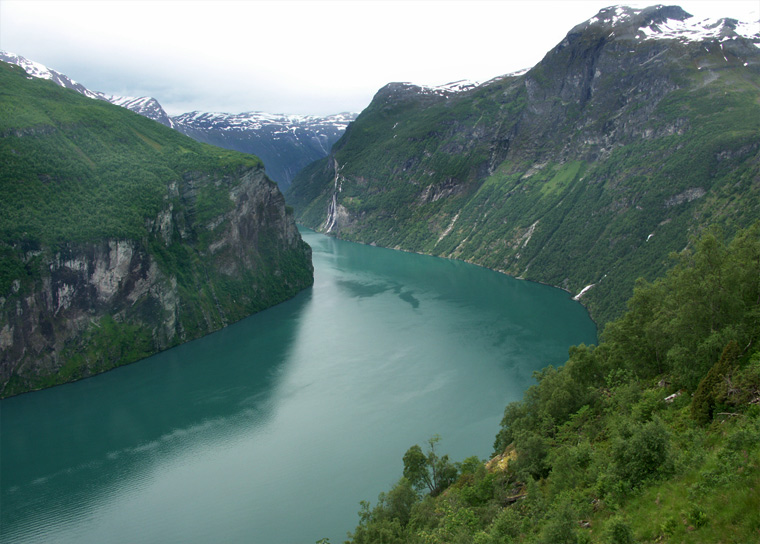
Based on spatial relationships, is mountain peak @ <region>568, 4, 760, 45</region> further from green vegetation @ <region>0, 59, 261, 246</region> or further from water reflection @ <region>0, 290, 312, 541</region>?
water reflection @ <region>0, 290, 312, 541</region>

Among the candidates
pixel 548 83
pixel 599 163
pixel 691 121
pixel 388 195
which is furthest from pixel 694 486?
pixel 388 195

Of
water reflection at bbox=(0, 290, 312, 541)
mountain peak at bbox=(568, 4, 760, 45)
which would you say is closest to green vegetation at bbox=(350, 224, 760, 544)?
water reflection at bbox=(0, 290, 312, 541)

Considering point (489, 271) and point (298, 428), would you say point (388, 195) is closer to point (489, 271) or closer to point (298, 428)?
point (489, 271)

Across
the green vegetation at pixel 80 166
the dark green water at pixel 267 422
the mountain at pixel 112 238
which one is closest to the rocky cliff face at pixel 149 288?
the mountain at pixel 112 238

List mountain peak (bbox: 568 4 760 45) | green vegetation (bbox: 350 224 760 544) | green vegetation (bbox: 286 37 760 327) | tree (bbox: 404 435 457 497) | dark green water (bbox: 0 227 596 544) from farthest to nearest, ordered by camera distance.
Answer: mountain peak (bbox: 568 4 760 45)
green vegetation (bbox: 286 37 760 327)
dark green water (bbox: 0 227 596 544)
tree (bbox: 404 435 457 497)
green vegetation (bbox: 350 224 760 544)

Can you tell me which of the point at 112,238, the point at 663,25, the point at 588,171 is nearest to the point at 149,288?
the point at 112,238

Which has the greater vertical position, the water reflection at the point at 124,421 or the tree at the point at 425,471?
the tree at the point at 425,471

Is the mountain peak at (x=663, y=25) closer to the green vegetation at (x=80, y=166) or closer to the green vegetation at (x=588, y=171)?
the green vegetation at (x=588, y=171)
